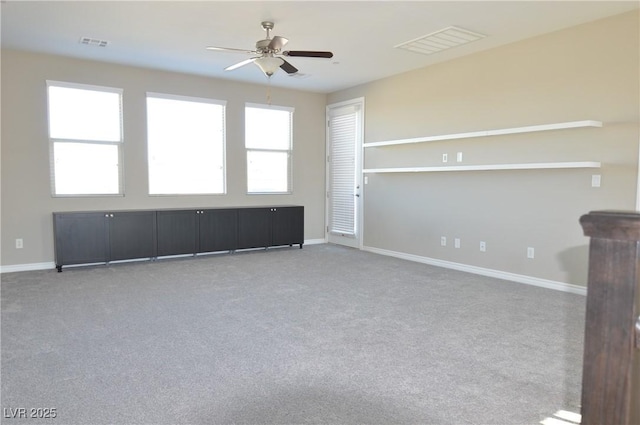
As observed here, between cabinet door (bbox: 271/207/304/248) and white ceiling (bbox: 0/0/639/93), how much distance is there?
2.64 m

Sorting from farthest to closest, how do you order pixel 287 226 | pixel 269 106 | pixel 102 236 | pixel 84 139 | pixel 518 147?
pixel 269 106
pixel 287 226
pixel 84 139
pixel 102 236
pixel 518 147

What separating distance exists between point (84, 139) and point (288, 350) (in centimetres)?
487

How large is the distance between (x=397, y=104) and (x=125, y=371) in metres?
5.53

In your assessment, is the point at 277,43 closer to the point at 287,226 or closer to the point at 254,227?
the point at 254,227

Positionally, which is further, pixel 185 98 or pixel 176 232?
pixel 185 98

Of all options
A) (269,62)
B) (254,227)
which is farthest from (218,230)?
(269,62)

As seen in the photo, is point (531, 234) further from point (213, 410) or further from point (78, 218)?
point (78, 218)

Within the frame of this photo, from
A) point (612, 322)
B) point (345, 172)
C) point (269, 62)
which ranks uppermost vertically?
point (269, 62)

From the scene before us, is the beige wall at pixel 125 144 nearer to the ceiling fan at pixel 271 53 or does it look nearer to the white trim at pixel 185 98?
the white trim at pixel 185 98

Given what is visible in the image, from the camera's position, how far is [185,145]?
22.7ft

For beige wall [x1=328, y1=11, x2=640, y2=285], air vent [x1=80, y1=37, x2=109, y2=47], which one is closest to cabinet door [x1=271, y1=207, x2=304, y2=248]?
beige wall [x1=328, y1=11, x2=640, y2=285]

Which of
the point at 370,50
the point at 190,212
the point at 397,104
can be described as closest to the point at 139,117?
the point at 190,212

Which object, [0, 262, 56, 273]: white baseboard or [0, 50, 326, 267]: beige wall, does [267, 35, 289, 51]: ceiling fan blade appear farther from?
[0, 262, 56, 273]: white baseboard

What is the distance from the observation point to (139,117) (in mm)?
6461
